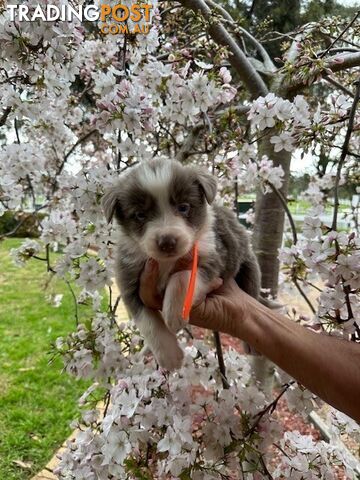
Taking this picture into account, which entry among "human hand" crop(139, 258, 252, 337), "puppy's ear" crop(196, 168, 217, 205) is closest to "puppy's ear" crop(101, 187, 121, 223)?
"human hand" crop(139, 258, 252, 337)

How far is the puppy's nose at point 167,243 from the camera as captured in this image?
1.88m

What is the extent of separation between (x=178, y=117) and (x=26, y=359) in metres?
4.39

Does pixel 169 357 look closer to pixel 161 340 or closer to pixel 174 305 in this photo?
pixel 161 340

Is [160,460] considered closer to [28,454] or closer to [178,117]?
[178,117]

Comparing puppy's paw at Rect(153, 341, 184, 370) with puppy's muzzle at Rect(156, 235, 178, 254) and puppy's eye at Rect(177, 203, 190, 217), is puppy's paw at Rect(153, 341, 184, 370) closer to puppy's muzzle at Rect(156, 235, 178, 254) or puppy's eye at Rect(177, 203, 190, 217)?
puppy's muzzle at Rect(156, 235, 178, 254)

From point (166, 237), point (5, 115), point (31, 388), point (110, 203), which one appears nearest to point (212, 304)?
point (166, 237)

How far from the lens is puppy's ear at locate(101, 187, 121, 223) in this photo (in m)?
2.09

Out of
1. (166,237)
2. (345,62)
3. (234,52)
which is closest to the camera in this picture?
(166,237)

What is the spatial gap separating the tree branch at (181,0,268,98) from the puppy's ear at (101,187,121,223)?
131 cm

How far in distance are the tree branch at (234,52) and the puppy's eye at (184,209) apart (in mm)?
1252

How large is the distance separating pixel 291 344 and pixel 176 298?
602 millimetres

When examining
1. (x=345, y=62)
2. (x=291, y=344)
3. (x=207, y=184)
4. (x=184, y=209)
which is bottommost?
(x=291, y=344)

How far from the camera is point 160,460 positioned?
2141 mm

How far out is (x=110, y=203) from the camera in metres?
2.09
